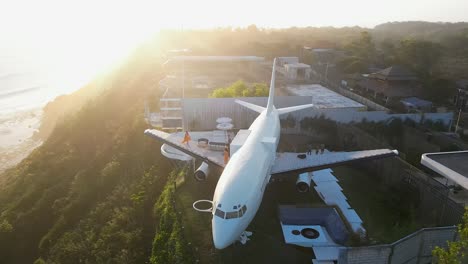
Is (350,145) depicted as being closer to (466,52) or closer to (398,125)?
(398,125)

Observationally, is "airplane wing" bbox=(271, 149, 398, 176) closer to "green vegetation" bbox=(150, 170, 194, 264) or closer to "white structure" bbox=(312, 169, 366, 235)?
"white structure" bbox=(312, 169, 366, 235)

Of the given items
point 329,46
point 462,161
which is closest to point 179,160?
point 462,161

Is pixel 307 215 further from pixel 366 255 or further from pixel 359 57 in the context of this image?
pixel 359 57

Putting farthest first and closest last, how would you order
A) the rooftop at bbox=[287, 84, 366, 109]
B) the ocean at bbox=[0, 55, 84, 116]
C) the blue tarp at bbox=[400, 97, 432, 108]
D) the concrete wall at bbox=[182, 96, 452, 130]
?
the ocean at bbox=[0, 55, 84, 116] < the blue tarp at bbox=[400, 97, 432, 108] < the rooftop at bbox=[287, 84, 366, 109] < the concrete wall at bbox=[182, 96, 452, 130]

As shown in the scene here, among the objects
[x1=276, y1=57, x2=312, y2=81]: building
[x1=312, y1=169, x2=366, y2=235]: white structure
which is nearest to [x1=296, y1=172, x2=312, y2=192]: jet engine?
[x1=312, y1=169, x2=366, y2=235]: white structure

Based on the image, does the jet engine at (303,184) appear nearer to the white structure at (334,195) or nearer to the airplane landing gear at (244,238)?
the white structure at (334,195)
